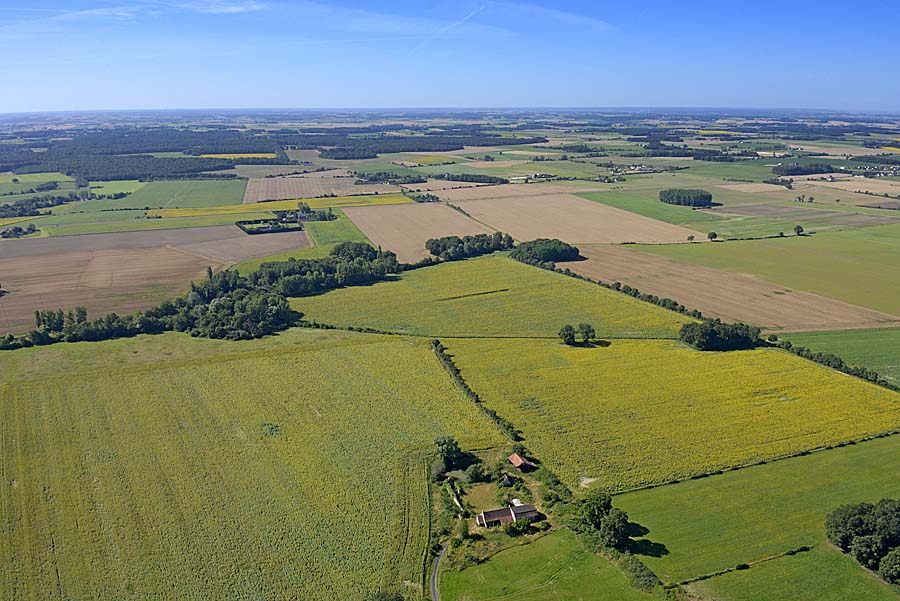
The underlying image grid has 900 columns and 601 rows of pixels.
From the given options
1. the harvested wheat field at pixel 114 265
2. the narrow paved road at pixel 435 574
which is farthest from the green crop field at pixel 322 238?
the narrow paved road at pixel 435 574

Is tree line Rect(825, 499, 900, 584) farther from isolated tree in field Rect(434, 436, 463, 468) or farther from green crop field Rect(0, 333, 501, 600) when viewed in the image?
isolated tree in field Rect(434, 436, 463, 468)

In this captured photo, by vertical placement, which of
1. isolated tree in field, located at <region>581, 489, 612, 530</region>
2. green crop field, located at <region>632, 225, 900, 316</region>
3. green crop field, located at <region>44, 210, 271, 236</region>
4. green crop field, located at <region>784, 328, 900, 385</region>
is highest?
green crop field, located at <region>44, 210, 271, 236</region>

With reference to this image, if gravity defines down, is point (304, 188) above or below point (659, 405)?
above

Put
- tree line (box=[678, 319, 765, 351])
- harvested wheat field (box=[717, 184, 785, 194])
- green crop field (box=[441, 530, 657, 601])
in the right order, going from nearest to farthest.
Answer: green crop field (box=[441, 530, 657, 601])
tree line (box=[678, 319, 765, 351])
harvested wheat field (box=[717, 184, 785, 194])

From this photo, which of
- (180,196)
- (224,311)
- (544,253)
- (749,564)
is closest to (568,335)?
(749,564)

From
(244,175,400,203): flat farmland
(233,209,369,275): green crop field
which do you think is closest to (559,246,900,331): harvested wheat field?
(233,209,369,275): green crop field

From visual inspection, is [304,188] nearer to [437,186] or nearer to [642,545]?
[437,186]
